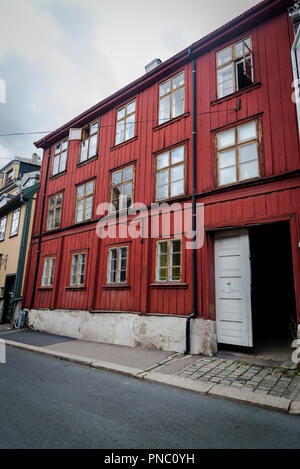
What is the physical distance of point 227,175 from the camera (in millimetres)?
8195

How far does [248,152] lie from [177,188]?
2468mm

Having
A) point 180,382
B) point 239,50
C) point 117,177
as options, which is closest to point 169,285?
point 180,382

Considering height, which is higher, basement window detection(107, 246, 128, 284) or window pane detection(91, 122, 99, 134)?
window pane detection(91, 122, 99, 134)

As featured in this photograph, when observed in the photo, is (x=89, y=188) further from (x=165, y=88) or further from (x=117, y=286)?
(x=165, y=88)

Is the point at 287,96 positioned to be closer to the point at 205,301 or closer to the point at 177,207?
the point at 177,207

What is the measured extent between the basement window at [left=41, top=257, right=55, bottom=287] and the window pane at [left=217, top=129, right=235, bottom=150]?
9.44 metres

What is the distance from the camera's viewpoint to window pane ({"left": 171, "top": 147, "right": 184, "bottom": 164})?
9.48 metres

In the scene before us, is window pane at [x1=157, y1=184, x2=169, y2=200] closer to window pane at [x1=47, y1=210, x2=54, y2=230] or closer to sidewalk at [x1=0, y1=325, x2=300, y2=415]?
sidewalk at [x1=0, y1=325, x2=300, y2=415]

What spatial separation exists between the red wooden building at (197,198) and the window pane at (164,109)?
49 mm

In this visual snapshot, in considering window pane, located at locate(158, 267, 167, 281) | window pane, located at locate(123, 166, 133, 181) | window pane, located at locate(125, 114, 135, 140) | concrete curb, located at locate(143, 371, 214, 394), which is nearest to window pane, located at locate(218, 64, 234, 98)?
window pane, located at locate(125, 114, 135, 140)

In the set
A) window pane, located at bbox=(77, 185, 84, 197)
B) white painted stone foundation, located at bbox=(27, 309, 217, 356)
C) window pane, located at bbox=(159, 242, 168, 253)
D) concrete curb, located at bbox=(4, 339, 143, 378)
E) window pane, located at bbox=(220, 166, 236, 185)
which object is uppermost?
window pane, located at bbox=(77, 185, 84, 197)

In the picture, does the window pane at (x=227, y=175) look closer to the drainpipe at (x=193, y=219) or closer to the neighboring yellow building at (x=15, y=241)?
the drainpipe at (x=193, y=219)

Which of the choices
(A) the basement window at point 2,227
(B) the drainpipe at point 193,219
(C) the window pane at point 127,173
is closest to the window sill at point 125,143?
(C) the window pane at point 127,173

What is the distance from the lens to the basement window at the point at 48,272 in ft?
44.4
